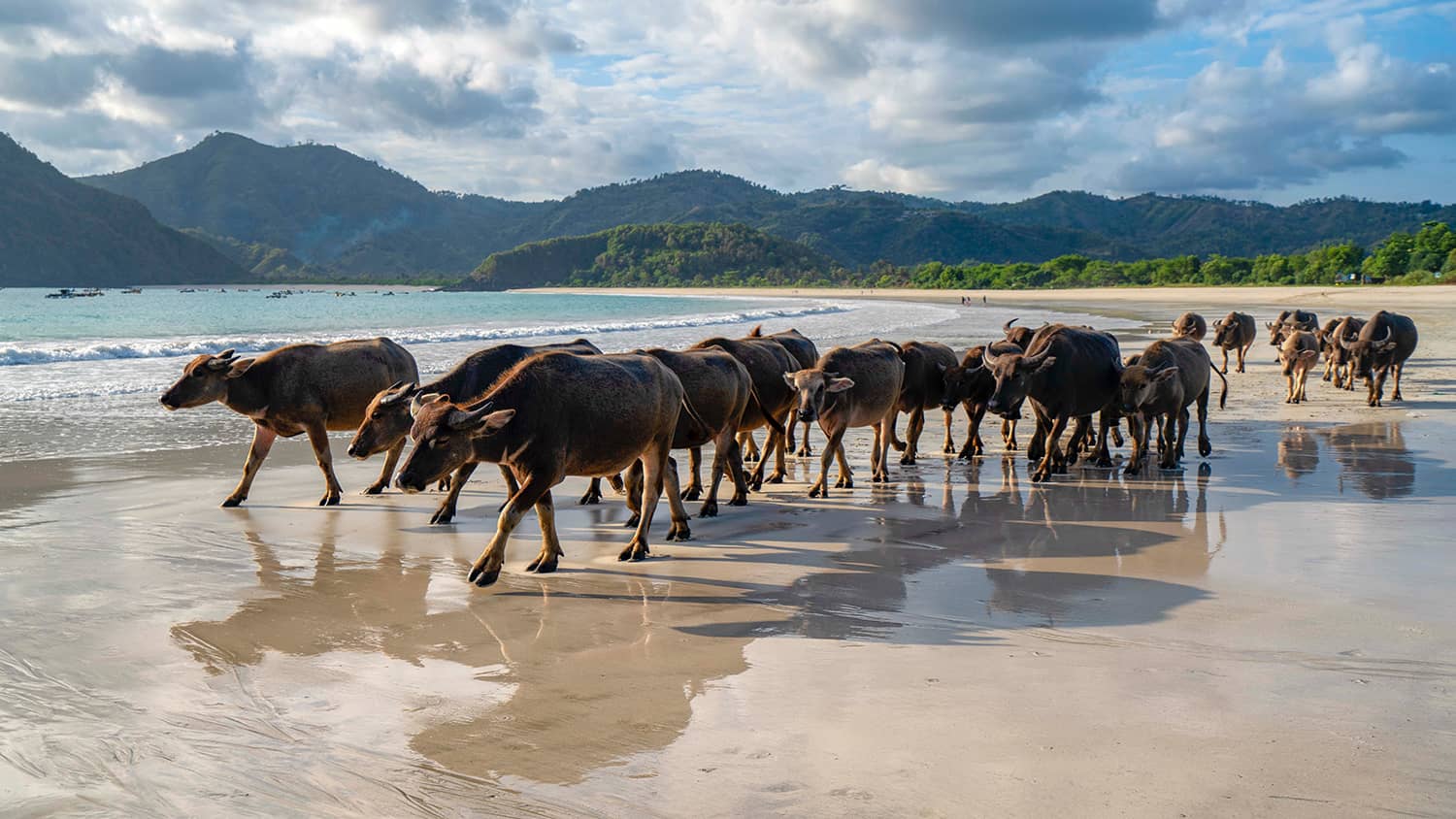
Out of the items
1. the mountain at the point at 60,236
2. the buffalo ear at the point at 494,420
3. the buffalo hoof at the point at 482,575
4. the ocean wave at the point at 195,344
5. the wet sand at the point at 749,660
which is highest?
the mountain at the point at 60,236

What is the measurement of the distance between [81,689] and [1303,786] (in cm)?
622

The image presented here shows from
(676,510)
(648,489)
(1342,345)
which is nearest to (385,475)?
(676,510)

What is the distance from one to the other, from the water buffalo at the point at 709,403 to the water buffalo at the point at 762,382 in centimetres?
100

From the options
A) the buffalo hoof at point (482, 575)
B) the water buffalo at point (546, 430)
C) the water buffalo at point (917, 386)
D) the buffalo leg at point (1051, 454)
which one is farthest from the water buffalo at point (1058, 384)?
the buffalo hoof at point (482, 575)

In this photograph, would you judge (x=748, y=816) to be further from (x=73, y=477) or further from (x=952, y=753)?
(x=73, y=477)

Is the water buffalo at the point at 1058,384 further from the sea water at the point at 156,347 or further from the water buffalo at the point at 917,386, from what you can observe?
the sea water at the point at 156,347

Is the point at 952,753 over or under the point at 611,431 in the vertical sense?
under

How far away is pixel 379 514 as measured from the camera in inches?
450

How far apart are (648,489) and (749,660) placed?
317cm

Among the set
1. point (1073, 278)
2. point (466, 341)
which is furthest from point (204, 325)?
point (1073, 278)

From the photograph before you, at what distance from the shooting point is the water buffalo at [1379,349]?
20.2 m

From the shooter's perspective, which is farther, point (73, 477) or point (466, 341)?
point (466, 341)

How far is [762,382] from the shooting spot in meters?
12.7

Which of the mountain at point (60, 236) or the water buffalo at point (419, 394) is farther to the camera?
the mountain at point (60, 236)
